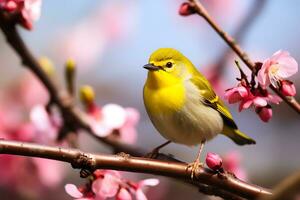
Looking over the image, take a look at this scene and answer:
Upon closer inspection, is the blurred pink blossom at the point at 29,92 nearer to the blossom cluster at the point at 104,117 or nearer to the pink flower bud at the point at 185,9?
the blossom cluster at the point at 104,117

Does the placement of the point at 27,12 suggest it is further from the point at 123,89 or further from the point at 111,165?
the point at 123,89

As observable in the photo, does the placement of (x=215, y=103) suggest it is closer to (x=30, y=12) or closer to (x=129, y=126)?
(x=129, y=126)

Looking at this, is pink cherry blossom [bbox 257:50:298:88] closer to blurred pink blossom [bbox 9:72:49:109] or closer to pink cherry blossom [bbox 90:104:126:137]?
A: pink cherry blossom [bbox 90:104:126:137]

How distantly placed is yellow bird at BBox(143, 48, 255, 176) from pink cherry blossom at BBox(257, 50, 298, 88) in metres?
0.83

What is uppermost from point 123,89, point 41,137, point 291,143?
point 41,137

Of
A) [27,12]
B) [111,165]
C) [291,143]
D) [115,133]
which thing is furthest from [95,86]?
[111,165]

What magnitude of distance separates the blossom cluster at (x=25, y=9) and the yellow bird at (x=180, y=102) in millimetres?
641

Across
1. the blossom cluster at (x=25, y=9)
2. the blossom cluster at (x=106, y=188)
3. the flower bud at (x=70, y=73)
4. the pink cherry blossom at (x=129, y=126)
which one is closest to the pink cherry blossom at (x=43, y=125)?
the flower bud at (x=70, y=73)

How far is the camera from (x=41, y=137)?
10.1 feet

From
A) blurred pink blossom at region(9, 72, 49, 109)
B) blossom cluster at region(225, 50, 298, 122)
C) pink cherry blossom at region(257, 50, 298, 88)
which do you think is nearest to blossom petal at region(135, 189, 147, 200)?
blossom cluster at region(225, 50, 298, 122)

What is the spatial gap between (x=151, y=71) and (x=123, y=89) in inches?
161

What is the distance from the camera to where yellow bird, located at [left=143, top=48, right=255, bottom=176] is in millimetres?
2602

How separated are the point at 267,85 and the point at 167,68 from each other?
106 cm

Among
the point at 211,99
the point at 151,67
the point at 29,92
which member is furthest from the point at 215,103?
the point at 29,92
